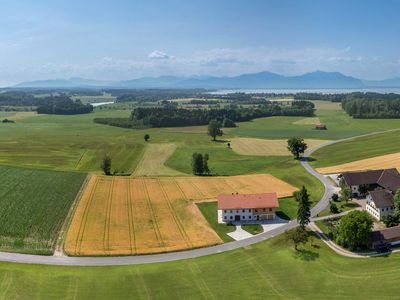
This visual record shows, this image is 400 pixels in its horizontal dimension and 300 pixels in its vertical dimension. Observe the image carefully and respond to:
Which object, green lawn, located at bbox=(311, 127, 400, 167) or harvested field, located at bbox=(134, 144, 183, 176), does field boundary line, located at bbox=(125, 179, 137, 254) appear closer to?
harvested field, located at bbox=(134, 144, 183, 176)

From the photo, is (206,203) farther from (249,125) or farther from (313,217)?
(249,125)

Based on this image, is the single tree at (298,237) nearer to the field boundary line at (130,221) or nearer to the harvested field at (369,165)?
the field boundary line at (130,221)

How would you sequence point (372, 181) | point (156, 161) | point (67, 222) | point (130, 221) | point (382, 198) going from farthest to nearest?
1. point (156, 161)
2. point (372, 181)
3. point (130, 221)
4. point (382, 198)
5. point (67, 222)

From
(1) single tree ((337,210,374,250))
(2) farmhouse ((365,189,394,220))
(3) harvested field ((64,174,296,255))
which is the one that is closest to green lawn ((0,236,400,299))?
(1) single tree ((337,210,374,250))

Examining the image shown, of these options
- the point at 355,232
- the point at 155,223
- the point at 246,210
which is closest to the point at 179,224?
the point at 155,223

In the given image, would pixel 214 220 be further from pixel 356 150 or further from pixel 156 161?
pixel 356 150

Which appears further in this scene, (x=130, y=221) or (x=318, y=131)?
(x=318, y=131)

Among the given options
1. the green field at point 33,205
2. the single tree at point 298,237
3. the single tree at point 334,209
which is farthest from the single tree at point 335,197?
the green field at point 33,205
